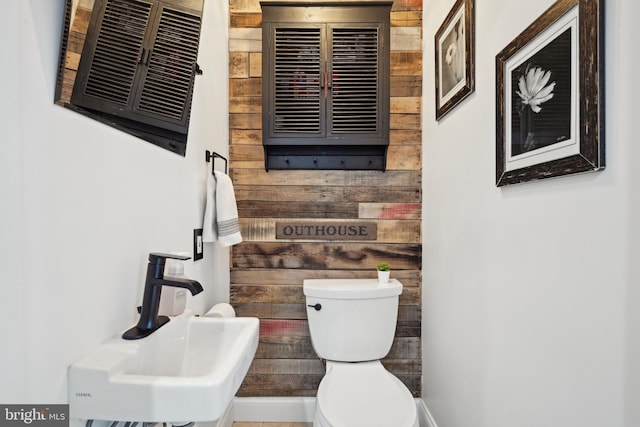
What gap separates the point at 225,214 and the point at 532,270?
127 cm

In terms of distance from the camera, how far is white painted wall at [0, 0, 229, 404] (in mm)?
645

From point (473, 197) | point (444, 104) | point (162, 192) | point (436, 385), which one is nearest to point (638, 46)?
point (473, 197)

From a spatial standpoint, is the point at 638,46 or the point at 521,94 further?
the point at 521,94

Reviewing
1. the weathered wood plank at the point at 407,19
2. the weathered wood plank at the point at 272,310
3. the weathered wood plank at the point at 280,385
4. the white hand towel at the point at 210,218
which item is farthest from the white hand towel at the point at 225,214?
the weathered wood plank at the point at 407,19

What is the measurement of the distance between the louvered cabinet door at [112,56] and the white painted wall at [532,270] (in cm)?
112

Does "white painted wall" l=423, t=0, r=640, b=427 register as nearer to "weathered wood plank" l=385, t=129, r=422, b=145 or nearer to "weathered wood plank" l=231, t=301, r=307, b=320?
"weathered wood plank" l=385, t=129, r=422, b=145

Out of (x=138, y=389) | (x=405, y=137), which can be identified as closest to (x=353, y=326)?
(x=405, y=137)

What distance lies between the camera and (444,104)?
1737mm

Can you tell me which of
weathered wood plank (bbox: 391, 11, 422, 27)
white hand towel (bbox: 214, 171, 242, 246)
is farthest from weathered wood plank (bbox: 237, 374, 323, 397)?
weathered wood plank (bbox: 391, 11, 422, 27)

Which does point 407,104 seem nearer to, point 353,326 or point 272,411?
point 353,326

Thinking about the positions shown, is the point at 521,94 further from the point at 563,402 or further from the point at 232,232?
the point at 232,232

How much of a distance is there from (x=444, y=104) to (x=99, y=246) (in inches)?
61.0

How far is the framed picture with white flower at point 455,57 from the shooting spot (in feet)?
4.75

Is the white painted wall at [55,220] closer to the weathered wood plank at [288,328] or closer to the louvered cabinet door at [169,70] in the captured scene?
the louvered cabinet door at [169,70]
